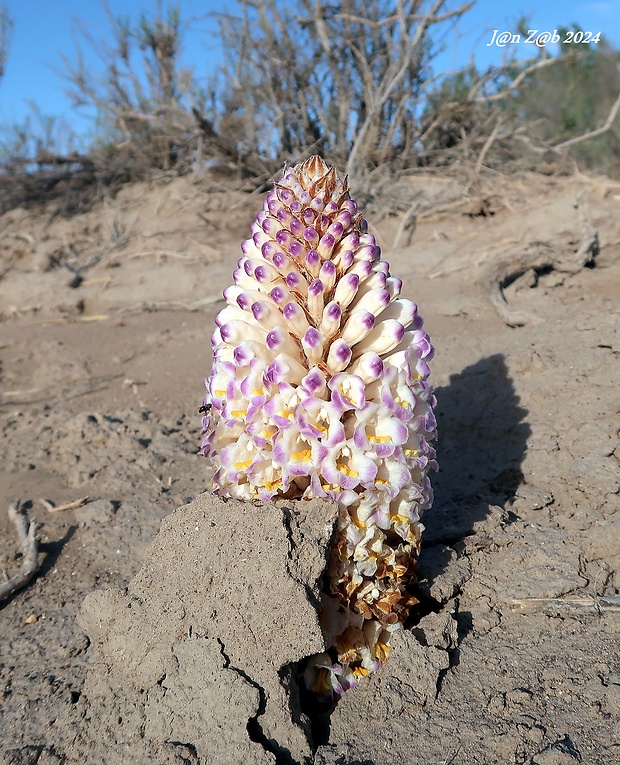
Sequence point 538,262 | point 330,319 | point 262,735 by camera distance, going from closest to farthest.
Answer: point 262,735
point 330,319
point 538,262

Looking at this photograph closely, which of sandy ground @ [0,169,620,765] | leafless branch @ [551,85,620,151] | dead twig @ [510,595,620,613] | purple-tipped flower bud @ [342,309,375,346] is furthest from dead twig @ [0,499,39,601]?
leafless branch @ [551,85,620,151]

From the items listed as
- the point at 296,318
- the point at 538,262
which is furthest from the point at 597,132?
the point at 296,318

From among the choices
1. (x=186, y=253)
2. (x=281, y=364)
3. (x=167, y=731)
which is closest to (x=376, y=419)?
(x=281, y=364)

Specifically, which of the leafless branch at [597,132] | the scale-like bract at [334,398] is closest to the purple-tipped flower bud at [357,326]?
the scale-like bract at [334,398]

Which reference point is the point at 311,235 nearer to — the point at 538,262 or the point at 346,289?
the point at 346,289

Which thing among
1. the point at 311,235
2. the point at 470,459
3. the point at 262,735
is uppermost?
the point at 311,235

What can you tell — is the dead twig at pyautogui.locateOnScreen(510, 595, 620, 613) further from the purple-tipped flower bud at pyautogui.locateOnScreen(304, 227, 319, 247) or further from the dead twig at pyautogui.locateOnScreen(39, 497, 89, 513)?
the dead twig at pyautogui.locateOnScreen(39, 497, 89, 513)
